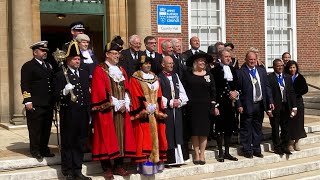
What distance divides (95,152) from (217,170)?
2381 mm

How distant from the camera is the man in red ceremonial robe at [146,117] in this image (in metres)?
7.45

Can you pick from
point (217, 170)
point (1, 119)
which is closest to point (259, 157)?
point (217, 170)

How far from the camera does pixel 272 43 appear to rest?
16719 mm

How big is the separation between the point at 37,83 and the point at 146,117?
72.4 inches

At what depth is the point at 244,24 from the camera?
51.6 feet

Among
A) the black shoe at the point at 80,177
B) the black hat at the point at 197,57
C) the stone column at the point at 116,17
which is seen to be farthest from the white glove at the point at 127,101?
the stone column at the point at 116,17

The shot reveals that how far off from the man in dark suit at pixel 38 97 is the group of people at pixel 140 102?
0.02 metres

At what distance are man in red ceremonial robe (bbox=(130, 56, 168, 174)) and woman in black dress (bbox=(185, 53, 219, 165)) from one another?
2.59ft

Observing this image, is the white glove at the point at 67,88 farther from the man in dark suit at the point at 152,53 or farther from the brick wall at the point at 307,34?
the brick wall at the point at 307,34

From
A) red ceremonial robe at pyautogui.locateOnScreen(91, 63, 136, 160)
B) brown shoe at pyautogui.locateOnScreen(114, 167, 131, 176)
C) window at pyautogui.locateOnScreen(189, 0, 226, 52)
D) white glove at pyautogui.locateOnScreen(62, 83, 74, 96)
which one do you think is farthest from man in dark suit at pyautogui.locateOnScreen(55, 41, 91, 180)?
window at pyautogui.locateOnScreen(189, 0, 226, 52)

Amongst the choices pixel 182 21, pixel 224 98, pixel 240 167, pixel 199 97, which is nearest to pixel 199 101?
pixel 199 97

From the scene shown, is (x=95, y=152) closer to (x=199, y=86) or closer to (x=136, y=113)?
(x=136, y=113)

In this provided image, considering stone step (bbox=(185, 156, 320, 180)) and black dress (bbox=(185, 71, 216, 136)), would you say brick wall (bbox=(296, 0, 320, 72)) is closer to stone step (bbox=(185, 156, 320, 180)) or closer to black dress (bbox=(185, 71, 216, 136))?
stone step (bbox=(185, 156, 320, 180))

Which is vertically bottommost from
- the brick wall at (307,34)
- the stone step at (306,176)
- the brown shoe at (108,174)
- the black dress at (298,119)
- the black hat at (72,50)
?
the stone step at (306,176)
